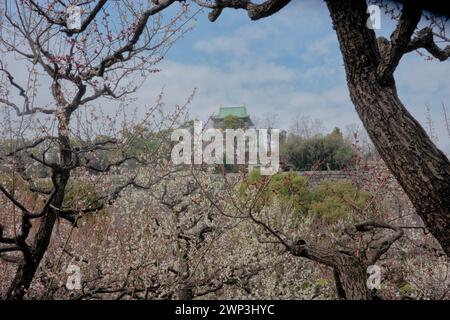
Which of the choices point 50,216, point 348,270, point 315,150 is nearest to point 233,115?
point 315,150

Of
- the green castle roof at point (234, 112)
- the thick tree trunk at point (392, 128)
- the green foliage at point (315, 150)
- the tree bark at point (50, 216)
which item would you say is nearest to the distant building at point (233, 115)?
the green castle roof at point (234, 112)

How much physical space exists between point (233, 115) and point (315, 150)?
71 centimetres

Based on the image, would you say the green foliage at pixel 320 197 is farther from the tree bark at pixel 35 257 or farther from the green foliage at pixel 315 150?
the tree bark at pixel 35 257

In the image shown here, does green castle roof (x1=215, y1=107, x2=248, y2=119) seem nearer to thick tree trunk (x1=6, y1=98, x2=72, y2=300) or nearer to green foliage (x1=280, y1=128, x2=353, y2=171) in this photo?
green foliage (x1=280, y1=128, x2=353, y2=171)

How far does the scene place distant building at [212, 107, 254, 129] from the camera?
9.48 ft

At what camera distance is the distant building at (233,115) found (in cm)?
289

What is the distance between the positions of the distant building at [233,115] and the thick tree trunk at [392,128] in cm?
170

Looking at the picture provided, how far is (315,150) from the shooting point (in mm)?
3289

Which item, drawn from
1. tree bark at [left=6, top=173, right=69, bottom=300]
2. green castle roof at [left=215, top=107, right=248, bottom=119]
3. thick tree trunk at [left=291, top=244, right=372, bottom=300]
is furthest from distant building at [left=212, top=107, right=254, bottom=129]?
thick tree trunk at [left=291, top=244, right=372, bottom=300]

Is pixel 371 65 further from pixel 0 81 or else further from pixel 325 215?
pixel 325 215

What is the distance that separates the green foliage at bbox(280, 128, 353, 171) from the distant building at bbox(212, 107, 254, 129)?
12.7 inches
